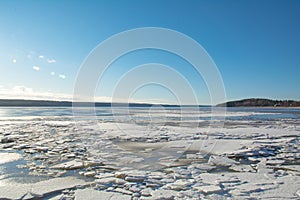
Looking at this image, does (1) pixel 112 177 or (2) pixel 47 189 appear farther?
(1) pixel 112 177

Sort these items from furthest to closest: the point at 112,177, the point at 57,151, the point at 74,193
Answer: the point at 57,151 → the point at 112,177 → the point at 74,193

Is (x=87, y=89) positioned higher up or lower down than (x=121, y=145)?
higher up

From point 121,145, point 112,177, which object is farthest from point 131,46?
point 112,177

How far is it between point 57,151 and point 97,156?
1134 mm

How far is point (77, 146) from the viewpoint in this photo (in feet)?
19.1

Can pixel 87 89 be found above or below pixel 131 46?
below

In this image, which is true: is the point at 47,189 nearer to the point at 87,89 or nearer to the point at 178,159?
the point at 178,159

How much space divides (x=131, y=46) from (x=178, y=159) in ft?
23.7

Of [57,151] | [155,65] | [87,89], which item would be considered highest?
[155,65]

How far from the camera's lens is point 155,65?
1391cm

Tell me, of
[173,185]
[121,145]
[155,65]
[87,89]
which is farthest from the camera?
[155,65]

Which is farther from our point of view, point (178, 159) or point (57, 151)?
point (57, 151)

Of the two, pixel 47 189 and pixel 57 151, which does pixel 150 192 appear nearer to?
pixel 47 189

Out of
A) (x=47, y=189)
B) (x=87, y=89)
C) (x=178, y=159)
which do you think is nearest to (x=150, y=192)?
(x=47, y=189)
